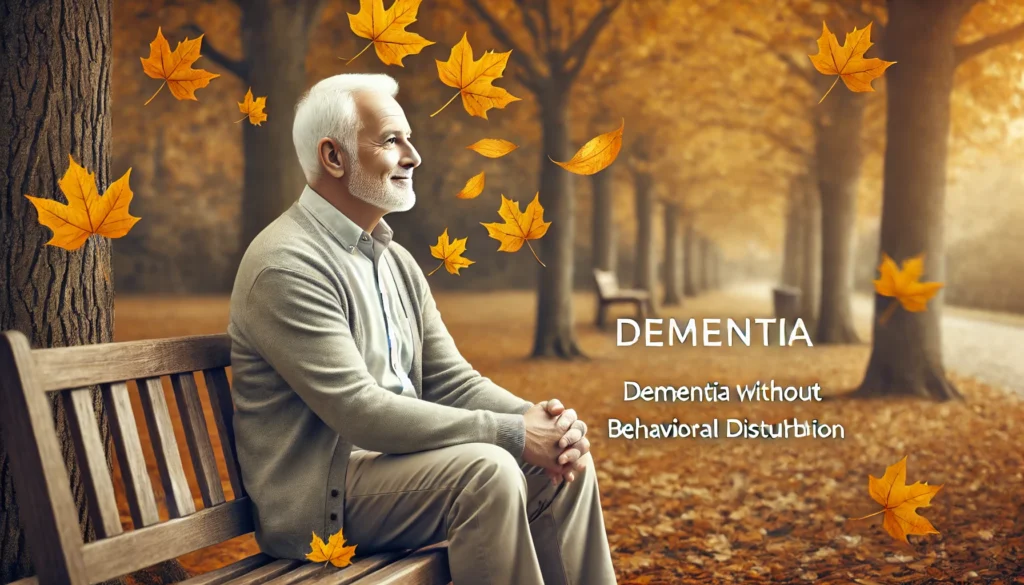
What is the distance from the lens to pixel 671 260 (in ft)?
59.7

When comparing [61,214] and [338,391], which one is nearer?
[338,391]

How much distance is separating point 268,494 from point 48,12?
1451 millimetres

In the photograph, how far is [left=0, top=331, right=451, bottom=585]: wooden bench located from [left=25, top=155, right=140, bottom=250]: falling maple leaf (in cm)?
51

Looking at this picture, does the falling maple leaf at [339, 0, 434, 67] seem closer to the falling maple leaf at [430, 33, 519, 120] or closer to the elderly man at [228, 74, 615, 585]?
the falling maple leaf at [430, 33, 519, 120]

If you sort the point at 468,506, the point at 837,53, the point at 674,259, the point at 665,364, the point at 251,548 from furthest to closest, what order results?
the point at 674,259 < the point at 665,364 < the point at 251,548 < the point at 837,53 < the point at 468,506

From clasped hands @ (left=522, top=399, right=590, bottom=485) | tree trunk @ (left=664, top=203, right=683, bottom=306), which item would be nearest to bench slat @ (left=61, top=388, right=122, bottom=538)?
clasped hands @ (left=522, top=399, right=590, bottom=485)

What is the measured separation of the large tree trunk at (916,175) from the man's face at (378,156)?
5.30m

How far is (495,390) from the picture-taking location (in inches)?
100

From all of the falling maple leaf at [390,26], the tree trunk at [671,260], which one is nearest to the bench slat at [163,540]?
the falling maple leaf at [390,26]

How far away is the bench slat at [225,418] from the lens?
2.28m

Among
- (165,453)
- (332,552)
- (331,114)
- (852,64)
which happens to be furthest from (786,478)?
(165,453)

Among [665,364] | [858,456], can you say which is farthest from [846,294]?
[858,456]

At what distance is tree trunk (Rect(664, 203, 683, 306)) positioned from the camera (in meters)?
18.0

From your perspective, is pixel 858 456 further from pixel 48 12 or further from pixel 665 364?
pixel 48 12
